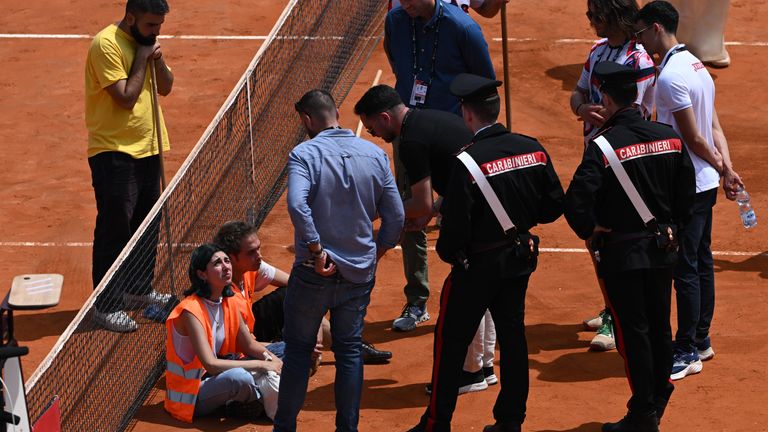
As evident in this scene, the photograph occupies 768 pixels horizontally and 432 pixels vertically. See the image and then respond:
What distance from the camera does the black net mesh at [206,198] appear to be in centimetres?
854

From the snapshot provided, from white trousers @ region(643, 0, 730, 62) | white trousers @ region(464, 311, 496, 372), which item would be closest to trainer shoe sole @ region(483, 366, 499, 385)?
white trousers @ region(464, 311, 496, 372)

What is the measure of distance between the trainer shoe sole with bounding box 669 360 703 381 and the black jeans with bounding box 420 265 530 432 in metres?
1.56

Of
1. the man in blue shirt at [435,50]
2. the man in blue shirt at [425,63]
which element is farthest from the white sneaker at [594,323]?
the man in blue shirt at [435,50]

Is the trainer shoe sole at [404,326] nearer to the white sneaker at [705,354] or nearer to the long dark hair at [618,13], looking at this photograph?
the white sneaker at [705,354]

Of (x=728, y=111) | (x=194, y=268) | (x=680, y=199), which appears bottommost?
(x=728, y=111)

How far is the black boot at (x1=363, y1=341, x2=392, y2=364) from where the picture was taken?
987 cm

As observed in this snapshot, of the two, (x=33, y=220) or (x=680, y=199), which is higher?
(x=680, y=199)

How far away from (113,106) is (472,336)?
3850 millimetres

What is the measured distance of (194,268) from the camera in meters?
9.05

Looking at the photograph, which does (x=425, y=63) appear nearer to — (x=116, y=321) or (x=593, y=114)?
(x=593, y=114)

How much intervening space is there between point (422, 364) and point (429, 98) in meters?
2.10

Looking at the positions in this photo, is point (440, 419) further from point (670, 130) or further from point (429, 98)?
point (429, 98)

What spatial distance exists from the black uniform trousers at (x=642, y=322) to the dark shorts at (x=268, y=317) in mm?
2755

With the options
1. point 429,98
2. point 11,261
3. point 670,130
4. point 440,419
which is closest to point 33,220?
point 11,261
